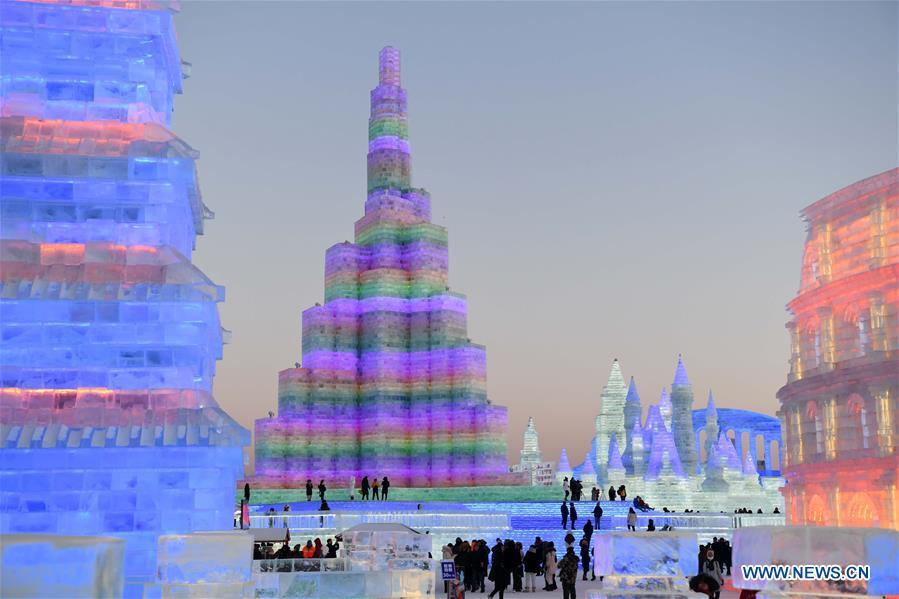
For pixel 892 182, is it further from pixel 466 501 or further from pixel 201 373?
pixel 466 501

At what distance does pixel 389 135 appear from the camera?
61.8 metres

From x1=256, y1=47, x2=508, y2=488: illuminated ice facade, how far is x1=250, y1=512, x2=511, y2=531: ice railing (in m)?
13.9

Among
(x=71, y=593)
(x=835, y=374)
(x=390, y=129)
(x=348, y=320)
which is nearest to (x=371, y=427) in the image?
(x=348, y=320)

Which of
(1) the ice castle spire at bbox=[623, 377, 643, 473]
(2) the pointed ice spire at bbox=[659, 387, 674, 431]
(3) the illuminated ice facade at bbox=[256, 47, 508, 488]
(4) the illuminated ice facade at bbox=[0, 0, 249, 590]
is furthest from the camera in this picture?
(2) the pointed ice spire at bbox=[659, 387, 674, 431]

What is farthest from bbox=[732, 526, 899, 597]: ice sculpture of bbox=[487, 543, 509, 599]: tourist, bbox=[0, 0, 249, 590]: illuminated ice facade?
bbox=[487, 543, 509, 599]: tourist

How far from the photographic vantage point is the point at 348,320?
59.5 m

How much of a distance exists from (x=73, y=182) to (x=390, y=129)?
4546 cm

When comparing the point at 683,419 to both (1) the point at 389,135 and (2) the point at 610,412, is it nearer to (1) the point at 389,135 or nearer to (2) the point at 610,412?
(2) the point at 610,412

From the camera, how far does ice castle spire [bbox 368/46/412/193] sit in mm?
61500

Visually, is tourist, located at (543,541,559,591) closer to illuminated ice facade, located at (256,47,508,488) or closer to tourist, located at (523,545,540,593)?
tourist, located at (523,545,540,593)

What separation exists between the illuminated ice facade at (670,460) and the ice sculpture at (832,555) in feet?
203

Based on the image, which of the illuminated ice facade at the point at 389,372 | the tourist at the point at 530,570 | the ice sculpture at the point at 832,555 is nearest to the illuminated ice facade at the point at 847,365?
the tourist at the point at 530,570

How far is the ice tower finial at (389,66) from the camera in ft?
205

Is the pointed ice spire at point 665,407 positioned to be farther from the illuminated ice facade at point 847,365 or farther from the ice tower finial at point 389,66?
the illuminated ice facade at point 847,365
